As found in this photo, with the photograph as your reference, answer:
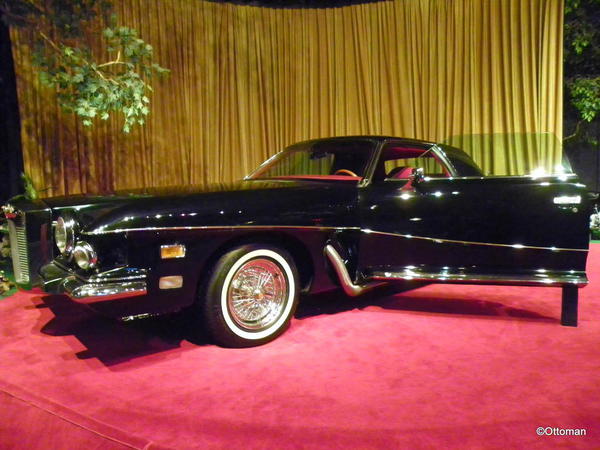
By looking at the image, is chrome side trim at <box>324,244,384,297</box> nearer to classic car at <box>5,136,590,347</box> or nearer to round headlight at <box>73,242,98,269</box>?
classic car at <box>5,136,590,347</box>

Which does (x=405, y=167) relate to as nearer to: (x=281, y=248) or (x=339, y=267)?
(x=339, y=267)

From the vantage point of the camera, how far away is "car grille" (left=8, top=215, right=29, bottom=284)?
117 inches

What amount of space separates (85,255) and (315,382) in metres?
1.32

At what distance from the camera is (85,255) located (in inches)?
96.7

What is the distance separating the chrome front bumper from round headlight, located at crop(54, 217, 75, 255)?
0.20m

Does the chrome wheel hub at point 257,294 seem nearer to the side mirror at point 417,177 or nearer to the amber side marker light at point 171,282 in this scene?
the amber side marker light at point 171,282

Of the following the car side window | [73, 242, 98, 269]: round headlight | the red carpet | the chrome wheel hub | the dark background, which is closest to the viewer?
the red carpet

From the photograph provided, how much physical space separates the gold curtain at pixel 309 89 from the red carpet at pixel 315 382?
3.48m

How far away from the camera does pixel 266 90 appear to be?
7.71 metres

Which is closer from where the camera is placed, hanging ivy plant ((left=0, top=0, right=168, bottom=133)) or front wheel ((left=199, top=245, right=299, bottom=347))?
front wheel ((left=199, top=245, right=299, bottom=347))

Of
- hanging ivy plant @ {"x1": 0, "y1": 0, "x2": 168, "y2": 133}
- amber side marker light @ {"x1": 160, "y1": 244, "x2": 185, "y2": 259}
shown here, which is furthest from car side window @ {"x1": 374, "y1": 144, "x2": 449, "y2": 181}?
hanging ivy plant @ {"x1": 0, "y1": 0, "x2": 168, "y2": 133}

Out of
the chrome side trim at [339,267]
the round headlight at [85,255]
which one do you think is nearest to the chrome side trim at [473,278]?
the chrome side trim at [339,267]

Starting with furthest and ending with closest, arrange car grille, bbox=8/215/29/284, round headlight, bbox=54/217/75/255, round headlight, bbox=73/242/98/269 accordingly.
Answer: car grille, bbox=8/215/29/284
round headlight, bbox=54/217/75/255
round headlight, bbox=73/242/98/269

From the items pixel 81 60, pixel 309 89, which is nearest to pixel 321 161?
pixel 81 60
